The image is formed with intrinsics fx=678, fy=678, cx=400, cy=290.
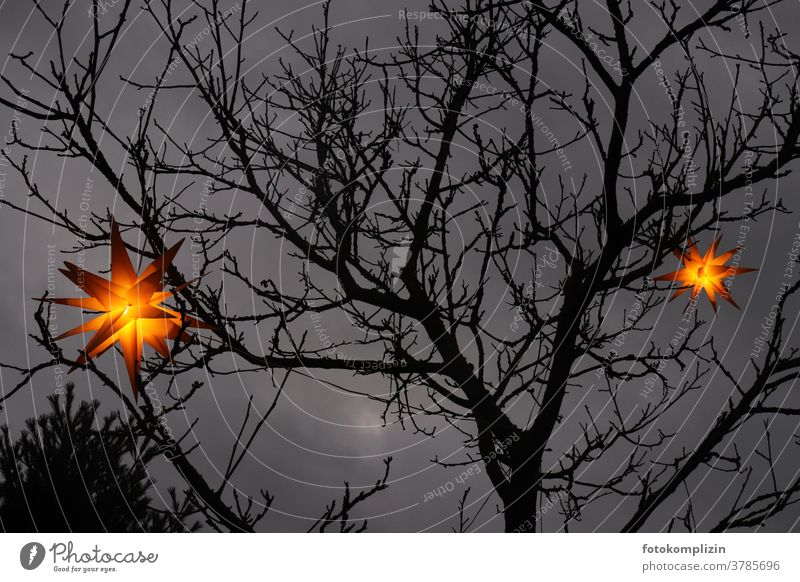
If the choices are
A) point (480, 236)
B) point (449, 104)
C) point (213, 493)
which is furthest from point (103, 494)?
point (449, 104)

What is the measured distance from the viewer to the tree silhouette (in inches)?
203

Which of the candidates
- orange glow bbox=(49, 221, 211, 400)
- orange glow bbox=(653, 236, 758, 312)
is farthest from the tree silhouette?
orange glow bbox=(653, 236, 758, 312)

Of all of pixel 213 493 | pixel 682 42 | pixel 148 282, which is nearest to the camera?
pixel 148 282

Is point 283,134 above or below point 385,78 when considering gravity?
below
